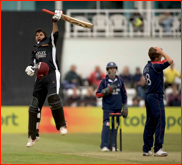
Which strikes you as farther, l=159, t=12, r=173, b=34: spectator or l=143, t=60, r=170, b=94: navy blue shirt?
l=159, t=12, r=173, b=34: spectator

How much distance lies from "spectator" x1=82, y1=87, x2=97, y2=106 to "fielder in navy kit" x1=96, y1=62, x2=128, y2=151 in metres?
8.02

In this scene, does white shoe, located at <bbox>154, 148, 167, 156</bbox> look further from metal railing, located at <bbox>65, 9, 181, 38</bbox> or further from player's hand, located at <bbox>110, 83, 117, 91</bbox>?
metal railing, located at <bbox>65, 9, 181, 38</bbox>

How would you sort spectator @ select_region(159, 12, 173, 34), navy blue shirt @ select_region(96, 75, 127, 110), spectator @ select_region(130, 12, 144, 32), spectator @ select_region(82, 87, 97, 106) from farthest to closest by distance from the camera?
spectator @ select_region(159, 12, 173, 34)
spectator @ select_region(130, 12, 144, 32)
spectator @ select_region(82, 87, 97, 106)
navy blue shirt @ select_region(96, 75, 127, 110)

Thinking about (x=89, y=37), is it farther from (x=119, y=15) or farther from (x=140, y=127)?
(x=140, y=127)

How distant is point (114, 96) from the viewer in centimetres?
1262

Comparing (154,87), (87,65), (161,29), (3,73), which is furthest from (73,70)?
(154,87)

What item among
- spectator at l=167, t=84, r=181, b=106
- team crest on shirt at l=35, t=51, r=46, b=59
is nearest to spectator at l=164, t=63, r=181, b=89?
spectator at l=167, t=84, r=181, b=106

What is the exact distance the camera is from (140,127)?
64.1 feet

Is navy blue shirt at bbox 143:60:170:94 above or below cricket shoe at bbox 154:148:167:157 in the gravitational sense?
above

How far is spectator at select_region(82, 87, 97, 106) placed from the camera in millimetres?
20781

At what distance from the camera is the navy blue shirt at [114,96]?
12594mm

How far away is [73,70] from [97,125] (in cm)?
339

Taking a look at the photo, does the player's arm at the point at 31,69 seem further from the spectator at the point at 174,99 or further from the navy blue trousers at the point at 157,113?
the spectator at the point at 174,99

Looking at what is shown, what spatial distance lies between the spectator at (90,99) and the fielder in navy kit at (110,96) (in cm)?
802
